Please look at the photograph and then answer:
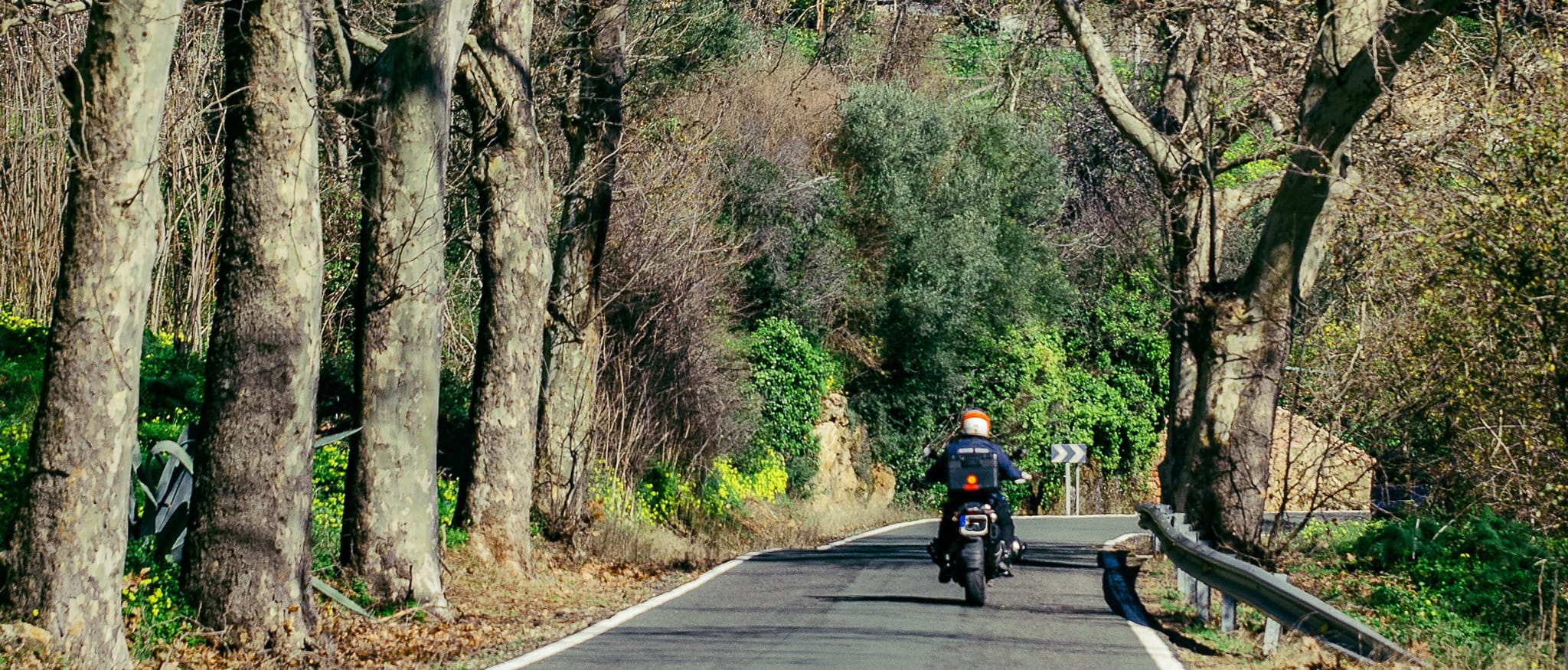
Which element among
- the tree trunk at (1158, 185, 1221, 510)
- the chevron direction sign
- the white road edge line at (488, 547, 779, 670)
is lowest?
the white road edge line at (488, 547, 779, 670)

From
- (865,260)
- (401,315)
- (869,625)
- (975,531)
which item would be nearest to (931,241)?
(865,260)

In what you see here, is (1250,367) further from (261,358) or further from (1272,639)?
(261,358)

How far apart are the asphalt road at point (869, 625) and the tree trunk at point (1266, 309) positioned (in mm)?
1598

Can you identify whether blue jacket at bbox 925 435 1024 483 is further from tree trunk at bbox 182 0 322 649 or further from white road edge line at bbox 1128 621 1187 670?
tree trunk at bbox 182 0 322 649

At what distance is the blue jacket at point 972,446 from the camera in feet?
46.3

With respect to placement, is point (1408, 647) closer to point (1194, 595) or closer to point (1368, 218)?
point (1194, 595)

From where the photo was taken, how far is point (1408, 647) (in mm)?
10961

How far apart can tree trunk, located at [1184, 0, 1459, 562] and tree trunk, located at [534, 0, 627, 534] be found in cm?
658

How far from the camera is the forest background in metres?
14.0

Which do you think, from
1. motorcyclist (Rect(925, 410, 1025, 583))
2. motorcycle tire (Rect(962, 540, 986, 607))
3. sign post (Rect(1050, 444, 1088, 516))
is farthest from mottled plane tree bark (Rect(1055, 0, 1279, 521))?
sign post (Rect(1050, 444, 1088, 516))

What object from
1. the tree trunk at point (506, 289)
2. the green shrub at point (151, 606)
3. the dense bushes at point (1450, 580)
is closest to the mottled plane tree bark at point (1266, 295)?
the dense bushes at point (1450, 580)

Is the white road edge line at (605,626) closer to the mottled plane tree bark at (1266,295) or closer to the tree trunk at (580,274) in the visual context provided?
the tree trunk at (580,274)

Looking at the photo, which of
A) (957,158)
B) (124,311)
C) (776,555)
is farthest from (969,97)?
(124,311)

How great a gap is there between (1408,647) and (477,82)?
9222mm
